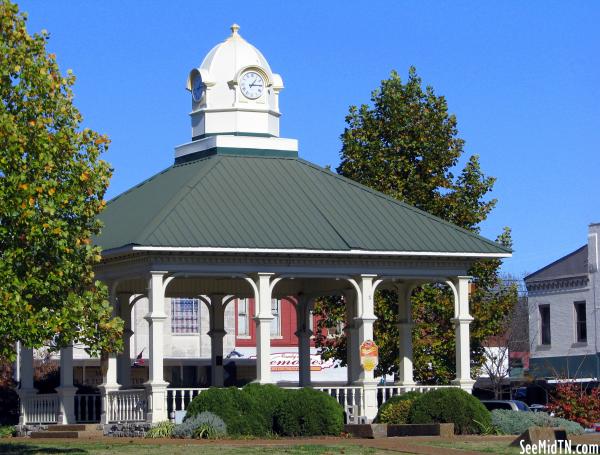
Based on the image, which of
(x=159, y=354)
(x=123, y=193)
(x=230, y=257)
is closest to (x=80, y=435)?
(x=159, y=354)

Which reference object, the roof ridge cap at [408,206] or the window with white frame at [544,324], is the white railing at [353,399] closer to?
the roof ridge cap at [408,206]

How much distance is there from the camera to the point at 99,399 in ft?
146

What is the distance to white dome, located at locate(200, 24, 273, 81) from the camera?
142 feet

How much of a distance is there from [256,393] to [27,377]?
9.51 meters

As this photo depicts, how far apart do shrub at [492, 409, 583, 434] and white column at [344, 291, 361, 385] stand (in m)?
7.03

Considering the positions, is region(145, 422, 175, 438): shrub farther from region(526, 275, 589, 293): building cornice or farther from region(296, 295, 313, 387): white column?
region(526, 275, 589, 293): building cornice

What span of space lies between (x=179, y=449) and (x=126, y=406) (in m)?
8.32

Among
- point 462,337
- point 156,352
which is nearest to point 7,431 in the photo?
point 156,352

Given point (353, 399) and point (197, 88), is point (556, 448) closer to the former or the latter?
point (353, 399)

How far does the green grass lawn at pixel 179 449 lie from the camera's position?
98.2 feet

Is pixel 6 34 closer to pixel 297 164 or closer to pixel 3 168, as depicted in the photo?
pixel 3 168

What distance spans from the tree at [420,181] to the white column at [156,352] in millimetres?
12336


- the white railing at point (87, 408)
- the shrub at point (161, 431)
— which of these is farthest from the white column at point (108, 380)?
the shrub at point (161, 431)

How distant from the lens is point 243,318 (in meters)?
81.5
